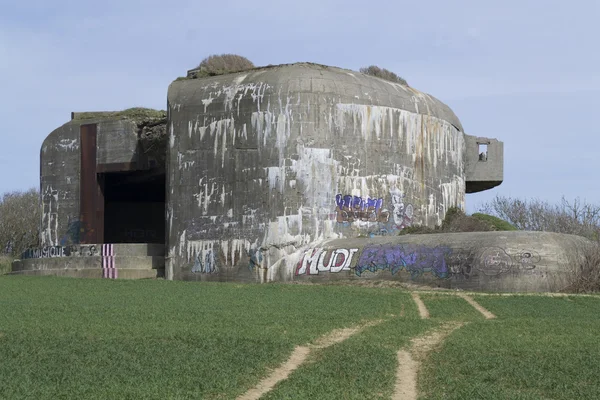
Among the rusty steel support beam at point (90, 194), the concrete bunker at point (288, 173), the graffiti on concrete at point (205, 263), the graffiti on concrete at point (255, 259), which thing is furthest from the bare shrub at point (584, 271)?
the rusty steel support beam at point (90, 194)

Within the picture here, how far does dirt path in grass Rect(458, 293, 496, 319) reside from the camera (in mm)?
23383

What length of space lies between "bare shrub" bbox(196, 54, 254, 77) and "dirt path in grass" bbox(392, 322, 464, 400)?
20.2 meters

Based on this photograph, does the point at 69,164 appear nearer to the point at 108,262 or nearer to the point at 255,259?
the point at 108,262

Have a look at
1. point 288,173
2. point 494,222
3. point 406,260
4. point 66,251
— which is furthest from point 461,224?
point 66,251

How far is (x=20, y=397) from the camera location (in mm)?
12148

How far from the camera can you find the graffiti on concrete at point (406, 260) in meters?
30.5

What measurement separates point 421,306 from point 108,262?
16.9 meters

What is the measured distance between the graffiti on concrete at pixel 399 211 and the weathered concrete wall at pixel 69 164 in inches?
482

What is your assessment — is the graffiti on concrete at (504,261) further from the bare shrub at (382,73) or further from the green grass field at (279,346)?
the bare shrub at (382,73)

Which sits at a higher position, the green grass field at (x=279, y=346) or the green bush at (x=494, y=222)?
the green bush at (x=494, y=222)

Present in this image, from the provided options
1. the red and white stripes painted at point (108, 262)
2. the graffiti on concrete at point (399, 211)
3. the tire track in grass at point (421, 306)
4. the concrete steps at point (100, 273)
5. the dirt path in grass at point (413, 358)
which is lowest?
the dirt path in grass at point (413, 358)

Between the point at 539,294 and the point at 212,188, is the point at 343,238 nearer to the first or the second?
the point at 212,188

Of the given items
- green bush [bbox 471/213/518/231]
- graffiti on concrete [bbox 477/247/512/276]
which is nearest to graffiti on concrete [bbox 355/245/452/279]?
graffiti on concrete [bbox 477/247/512/276]

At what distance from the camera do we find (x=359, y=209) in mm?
35688
